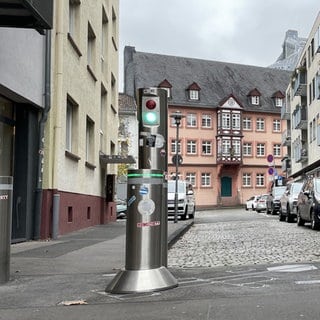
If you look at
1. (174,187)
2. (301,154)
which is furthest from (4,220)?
(301,154)

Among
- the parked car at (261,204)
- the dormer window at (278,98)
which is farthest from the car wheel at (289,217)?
the dormer window at (278,98)

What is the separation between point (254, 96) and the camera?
7450 cm

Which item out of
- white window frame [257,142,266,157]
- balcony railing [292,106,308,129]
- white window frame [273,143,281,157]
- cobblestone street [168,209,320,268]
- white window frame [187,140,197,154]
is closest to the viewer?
cobblestone street [168,209,320,268]

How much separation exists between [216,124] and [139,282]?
2559 inches

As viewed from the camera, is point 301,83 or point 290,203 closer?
point 290,203

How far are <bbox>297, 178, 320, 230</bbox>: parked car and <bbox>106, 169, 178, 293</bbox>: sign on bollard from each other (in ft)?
37.8

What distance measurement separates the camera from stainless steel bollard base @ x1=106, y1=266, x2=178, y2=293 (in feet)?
22.7

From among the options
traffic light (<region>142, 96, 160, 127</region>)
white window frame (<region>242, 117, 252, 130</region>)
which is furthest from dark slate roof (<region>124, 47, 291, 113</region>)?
traffic light (<region>142, 96, 160, 127</region>)

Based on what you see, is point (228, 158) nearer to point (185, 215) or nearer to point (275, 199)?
point (275, 199)

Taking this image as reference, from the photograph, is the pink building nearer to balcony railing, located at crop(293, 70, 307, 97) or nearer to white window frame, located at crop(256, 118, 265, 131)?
white window frame, located at crop(256, 118, 265, 131)

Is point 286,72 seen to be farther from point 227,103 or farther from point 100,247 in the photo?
point 100,247

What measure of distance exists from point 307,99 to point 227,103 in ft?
70.2

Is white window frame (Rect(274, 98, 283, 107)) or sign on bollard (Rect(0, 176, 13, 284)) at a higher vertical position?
white window frame (Rect(274, 98, 283, 107))

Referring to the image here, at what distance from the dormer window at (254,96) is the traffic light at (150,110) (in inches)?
2676
